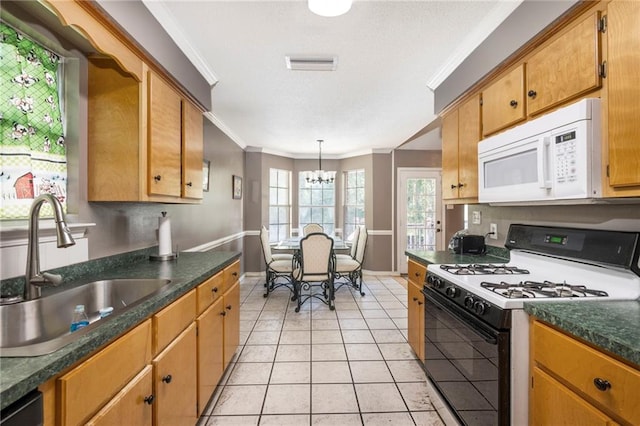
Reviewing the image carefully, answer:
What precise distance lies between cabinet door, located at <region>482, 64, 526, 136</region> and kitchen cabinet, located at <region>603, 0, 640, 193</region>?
49cm

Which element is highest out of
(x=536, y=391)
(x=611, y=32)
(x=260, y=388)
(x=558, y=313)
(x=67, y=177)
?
(x=611, y=32)

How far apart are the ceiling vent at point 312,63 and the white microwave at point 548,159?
127 cm

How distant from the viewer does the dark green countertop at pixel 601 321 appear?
845 millimetres

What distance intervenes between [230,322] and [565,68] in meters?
2.51

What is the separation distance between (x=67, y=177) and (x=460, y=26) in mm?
2435

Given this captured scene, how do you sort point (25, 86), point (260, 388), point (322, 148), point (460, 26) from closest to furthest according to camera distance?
point (25, 86), point (460, 26), point (260, 388), point (322, 148)

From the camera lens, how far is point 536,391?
117 cm

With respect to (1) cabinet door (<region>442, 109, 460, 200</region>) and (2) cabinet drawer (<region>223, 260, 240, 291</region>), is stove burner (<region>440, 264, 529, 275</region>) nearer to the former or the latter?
(1) cabinet door (<region>442, 109, 460, 200</region>)

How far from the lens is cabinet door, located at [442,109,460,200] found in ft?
7.99

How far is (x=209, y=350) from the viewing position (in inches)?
71.8

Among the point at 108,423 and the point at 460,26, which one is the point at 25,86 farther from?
the point at 460,26

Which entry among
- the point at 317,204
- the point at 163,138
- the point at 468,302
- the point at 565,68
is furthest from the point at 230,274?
the point at 317,204

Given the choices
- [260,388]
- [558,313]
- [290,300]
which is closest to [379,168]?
[290,300]

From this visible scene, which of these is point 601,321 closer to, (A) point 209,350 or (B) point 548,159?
(B) point 548,159
